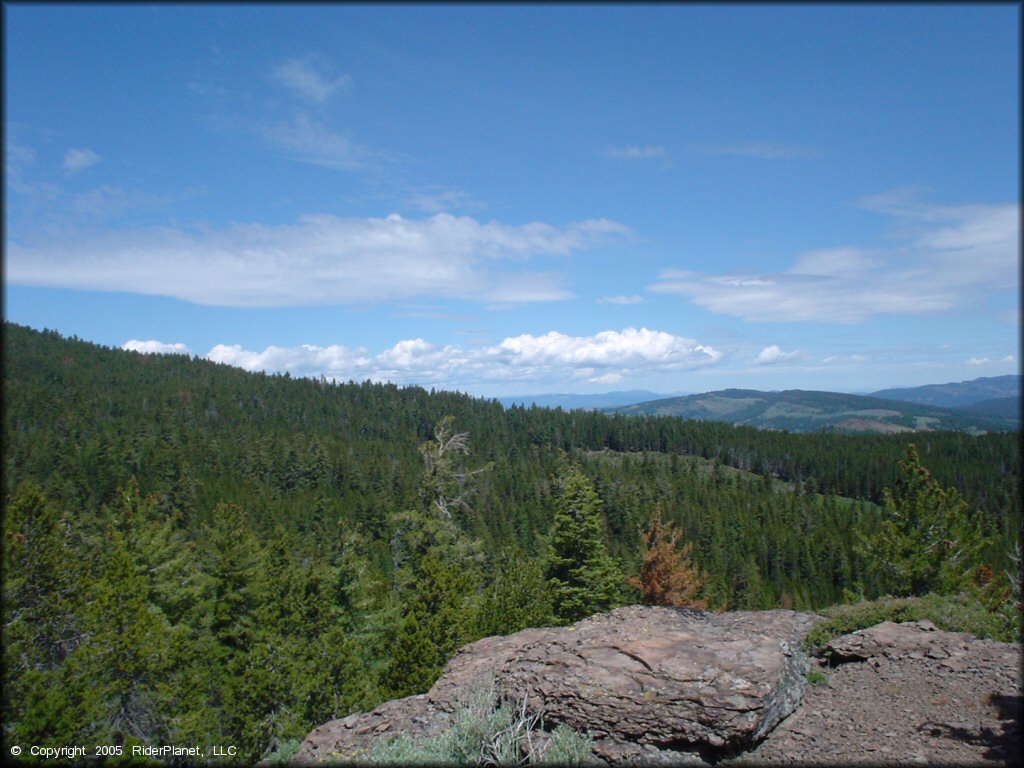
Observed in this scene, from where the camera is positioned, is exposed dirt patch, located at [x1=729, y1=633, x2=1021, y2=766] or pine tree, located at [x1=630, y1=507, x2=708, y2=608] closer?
exposed dirt patch, located at [x1=729, y1=633, x2=1021, y2=766]

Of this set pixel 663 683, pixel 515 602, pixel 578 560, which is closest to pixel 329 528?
pixel 578 560

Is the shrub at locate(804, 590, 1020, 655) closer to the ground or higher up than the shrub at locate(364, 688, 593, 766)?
closer to the ground

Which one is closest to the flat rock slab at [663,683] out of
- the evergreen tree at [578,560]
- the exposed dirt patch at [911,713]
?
the exposed dirt patch at [911,713]

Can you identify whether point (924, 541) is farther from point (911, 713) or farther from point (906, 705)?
point (911, 713)

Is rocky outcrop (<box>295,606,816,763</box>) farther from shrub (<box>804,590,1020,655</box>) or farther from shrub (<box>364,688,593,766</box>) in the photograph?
shrub (<box>804,590,1020,655</box>)

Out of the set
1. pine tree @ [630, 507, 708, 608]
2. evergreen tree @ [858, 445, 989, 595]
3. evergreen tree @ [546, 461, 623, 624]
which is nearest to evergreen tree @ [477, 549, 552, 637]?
evergreen tree @ [546, 461, 623, 624]

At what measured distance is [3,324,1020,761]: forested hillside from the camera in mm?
18859

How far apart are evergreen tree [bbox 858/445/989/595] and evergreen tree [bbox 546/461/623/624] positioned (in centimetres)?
1329

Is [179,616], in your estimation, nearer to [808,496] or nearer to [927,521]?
[927,521]

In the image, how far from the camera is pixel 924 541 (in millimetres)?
24609

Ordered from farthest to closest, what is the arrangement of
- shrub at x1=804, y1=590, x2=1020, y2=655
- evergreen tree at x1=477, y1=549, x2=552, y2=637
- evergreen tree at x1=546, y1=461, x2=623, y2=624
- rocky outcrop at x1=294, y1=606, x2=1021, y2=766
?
1. evergreen tree at x1=546, y1=461, x2=623, y2=624
2. evergreen tree at x1=477, y1=549, x2=552, y2=637
3. shrub at x1=804, y1=590, x2=1020, y2=655
4. rocky outcrop at x1=294, y1=606, x2=1021, y2=766

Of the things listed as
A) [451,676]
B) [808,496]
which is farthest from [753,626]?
[808,496]

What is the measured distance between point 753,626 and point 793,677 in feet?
8.43

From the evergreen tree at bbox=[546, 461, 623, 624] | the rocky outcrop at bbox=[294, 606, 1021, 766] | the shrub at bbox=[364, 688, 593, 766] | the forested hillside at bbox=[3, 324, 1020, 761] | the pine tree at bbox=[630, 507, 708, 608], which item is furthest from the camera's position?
the pine tree at bbox=[630, 507, 708, 608]
